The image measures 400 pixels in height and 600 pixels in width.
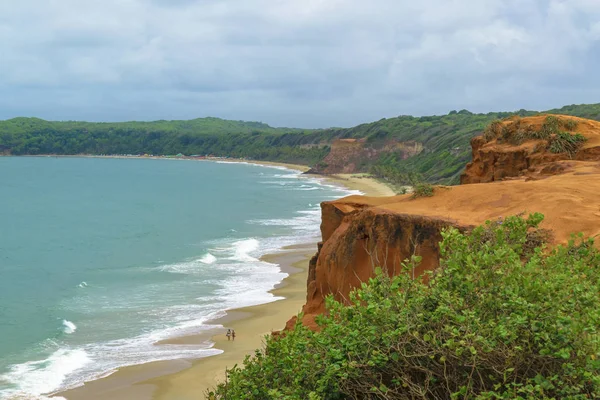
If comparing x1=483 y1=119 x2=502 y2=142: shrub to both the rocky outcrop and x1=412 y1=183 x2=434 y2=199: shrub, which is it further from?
the rocky outcrop

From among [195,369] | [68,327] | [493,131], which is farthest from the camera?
[68,327]

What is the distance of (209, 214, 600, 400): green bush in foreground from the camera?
20.0 feet

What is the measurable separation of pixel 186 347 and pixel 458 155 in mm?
87982

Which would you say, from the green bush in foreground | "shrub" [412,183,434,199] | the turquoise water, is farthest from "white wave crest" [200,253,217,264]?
the green bush in foreground

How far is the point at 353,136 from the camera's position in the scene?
16800 centimetres

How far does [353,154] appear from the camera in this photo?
480 ft

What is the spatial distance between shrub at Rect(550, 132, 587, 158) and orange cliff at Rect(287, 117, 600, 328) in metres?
3.10

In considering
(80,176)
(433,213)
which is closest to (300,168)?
(80,176)

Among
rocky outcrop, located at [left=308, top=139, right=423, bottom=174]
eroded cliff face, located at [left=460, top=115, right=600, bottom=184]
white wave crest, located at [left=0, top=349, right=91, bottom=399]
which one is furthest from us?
rocky outcrop, located at [left=308, top=139, right=423, bottom=174]

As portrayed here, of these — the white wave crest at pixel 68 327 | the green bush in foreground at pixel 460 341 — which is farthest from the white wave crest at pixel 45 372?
the green bush in foreground at pixel 460 341

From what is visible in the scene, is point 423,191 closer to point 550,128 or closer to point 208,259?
point 550,128

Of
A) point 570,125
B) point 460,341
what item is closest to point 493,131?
point 570,125

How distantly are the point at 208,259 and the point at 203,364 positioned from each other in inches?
792

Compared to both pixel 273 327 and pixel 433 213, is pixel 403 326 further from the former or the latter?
pixel 273 327
